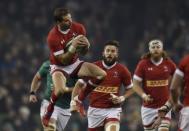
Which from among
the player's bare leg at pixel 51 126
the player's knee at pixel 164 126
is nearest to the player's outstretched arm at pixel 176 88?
the player's knee at pixel 164 126

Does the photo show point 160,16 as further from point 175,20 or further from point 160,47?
point 160,47

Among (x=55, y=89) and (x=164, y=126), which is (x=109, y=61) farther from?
(x=164, y=126)

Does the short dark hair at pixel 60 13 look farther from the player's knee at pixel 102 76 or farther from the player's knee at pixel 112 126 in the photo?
the player's knee at pixel 112 126

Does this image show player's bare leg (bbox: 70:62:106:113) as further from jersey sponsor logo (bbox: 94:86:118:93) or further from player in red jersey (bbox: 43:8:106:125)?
jersey sponsor logo (bbox: 94:86:118:93)

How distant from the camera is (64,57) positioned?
13555 mm

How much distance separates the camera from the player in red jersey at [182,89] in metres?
11.5

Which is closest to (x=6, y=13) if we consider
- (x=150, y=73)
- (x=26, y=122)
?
(x=26, y=122)

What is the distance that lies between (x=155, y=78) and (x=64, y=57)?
2.27 metres

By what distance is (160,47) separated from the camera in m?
15.0

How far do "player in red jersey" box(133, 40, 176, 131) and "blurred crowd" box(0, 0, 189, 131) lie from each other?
5442mm

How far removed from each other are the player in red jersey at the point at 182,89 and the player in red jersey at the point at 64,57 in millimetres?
2073

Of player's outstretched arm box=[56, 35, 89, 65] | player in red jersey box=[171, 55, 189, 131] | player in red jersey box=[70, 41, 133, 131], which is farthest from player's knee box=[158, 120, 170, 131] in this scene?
player in red jersey box=[171, 55, 189, 131]

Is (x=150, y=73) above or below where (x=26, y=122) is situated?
above

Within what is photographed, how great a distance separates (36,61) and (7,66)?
88 cm
